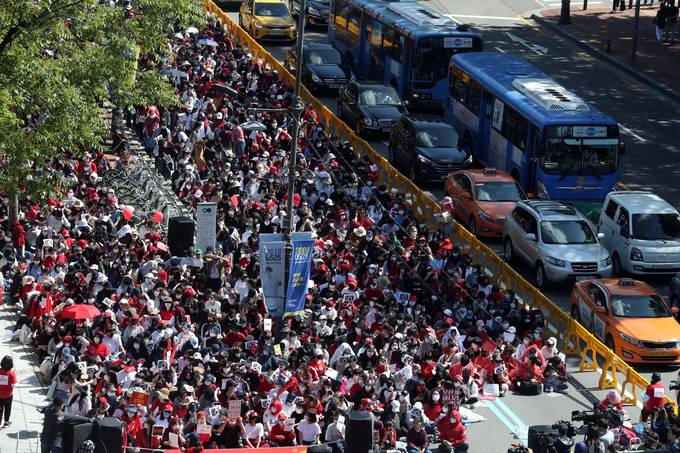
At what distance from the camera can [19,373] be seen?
91.3 feet

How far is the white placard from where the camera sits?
3303cm

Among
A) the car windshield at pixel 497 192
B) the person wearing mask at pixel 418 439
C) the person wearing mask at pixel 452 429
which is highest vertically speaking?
the car windshield at pixel 497 192

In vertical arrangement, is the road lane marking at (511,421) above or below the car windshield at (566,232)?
below

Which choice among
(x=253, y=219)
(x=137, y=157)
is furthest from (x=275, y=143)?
(x=253, y=219)

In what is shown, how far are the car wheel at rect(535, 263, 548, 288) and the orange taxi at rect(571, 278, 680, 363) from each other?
2.20 meters

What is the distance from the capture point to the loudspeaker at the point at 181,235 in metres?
33.7

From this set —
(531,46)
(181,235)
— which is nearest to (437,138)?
(181,235)

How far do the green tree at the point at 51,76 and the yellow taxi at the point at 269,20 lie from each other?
19.5 m

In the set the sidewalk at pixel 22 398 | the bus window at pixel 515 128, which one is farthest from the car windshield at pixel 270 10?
the sidewalk at pixel 22 398

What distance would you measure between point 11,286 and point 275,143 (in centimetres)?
1094

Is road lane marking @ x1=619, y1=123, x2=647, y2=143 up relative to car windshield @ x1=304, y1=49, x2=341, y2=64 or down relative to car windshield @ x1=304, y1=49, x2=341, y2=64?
down

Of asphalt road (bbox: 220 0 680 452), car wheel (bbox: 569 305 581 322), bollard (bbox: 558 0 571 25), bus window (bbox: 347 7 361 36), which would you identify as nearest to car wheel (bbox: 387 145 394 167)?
asphalt road (bbox: 220 0 680 452)

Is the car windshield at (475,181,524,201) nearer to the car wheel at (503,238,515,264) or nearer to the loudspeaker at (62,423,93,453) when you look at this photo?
the car wheel at (503,238,515,264)

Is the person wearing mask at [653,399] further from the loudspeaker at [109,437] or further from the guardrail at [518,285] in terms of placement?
the loudspeaker at [109,437]
